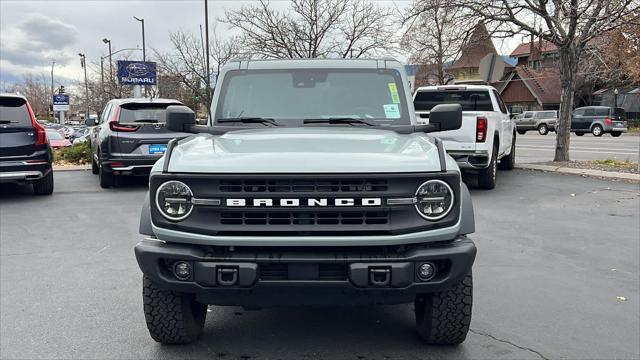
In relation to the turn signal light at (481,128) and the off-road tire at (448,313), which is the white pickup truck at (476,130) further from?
the off-road tire at (448,313)

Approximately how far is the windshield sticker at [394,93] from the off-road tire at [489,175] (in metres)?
5.72

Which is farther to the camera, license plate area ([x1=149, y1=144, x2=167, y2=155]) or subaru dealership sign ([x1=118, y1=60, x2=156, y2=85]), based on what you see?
subaru dealership sign ([x1=118, y1=60, x2=156, y2=85])

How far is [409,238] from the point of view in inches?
113

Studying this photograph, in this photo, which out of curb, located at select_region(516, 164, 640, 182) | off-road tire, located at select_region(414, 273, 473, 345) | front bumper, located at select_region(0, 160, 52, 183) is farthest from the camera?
curb, located at select_region(516, 164, 640, 182)

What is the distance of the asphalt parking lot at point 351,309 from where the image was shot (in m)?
3.48

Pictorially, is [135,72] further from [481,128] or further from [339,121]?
[339,121]

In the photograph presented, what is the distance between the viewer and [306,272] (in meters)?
2.83

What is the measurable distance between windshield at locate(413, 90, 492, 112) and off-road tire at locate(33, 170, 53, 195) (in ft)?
23.1

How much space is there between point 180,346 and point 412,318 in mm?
1624

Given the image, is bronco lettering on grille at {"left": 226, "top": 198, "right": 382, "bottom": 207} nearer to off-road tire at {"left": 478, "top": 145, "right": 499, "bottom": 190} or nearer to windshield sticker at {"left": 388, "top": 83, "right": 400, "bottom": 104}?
windshield sticker at {"left": 388, "top": 83, "right": 400, "bottom": 104}

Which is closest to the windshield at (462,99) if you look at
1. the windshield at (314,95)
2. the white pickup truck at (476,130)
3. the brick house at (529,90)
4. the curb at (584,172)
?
the white pickup truck at (476,130)

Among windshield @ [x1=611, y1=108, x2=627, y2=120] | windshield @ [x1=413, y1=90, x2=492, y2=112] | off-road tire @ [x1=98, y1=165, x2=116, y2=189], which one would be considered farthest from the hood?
windshield @ [x1=611, y1=108, x2=627, y2=120]

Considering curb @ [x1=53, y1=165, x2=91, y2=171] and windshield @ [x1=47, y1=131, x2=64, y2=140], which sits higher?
windshield @ [x1=47, y1=131, x2=64, y2=140]

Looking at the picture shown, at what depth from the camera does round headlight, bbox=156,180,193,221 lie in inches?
116
